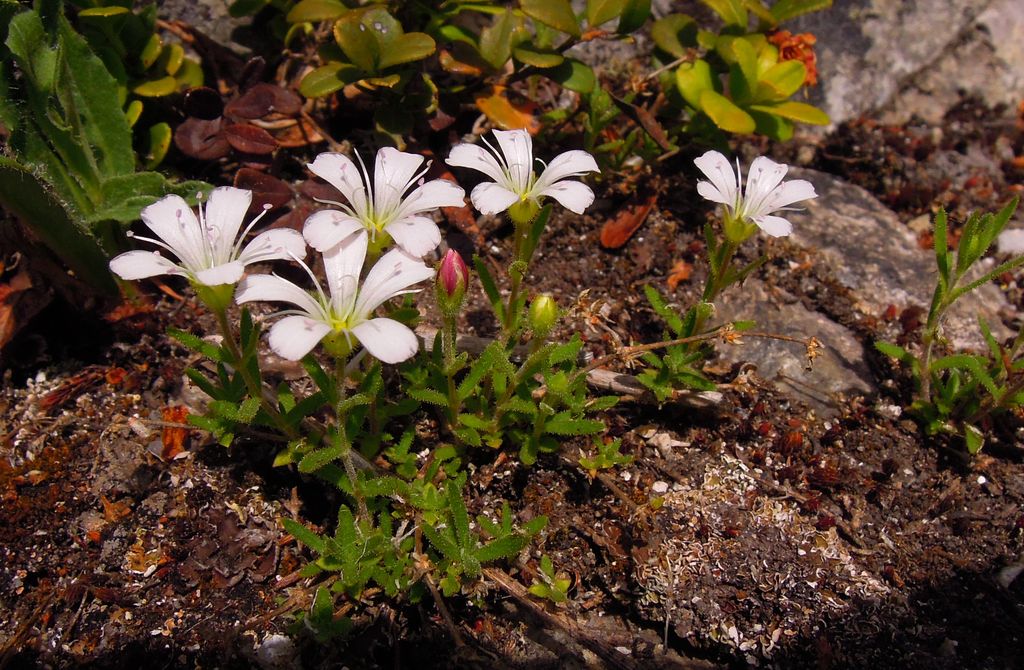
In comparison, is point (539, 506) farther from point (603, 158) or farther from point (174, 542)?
point (603, 158)

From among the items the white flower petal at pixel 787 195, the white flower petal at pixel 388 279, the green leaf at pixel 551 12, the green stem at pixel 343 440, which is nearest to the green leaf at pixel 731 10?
the green leaf at pixel 551 12

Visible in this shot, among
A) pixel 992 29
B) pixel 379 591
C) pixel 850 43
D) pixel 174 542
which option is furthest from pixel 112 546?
pixel 992 29

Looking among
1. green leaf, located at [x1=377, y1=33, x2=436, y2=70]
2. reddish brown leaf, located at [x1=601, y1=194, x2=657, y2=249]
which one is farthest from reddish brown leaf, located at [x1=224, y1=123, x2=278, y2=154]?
reddish brown leaf, located at [x1=601, y1=194, x2=657, y2=249]

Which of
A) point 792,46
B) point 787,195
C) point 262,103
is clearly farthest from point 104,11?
point 792,46

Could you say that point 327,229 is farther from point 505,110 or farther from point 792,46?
point 792,46

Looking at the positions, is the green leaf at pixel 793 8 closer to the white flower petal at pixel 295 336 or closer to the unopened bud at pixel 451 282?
the unopened bud at pixel 451 282
